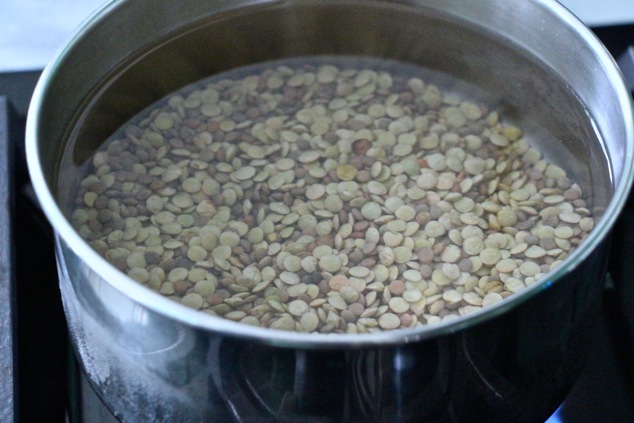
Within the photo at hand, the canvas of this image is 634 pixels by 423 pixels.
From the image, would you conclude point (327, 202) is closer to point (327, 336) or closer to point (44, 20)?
point (327, 336)

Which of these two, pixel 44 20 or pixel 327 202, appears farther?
pixel 44 20

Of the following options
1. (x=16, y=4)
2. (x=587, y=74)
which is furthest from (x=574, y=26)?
(x=16, y=4)

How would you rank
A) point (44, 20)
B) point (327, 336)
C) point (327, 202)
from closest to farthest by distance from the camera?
1. point (327, 336)
2. point (327, 202)
3. point (44, 20)

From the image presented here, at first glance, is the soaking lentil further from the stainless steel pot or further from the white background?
the white background

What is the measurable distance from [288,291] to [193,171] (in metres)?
0.18

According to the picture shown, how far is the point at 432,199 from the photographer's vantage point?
2.59 ft

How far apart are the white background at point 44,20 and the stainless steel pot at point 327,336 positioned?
0.31 m

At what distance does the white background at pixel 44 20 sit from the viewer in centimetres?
107

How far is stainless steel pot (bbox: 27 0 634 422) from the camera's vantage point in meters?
0.51

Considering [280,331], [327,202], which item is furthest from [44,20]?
[280,331]

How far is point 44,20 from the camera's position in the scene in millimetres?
1089

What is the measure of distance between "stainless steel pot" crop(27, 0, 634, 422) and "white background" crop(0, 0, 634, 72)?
31cm

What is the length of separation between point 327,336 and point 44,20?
80 centimetres

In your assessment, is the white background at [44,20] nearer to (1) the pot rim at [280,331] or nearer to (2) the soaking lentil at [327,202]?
(2) the soaking lentil at [327,202]
